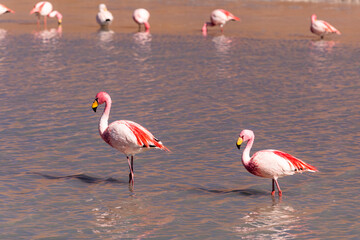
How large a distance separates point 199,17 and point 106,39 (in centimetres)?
847

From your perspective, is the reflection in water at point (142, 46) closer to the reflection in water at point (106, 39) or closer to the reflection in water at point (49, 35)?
the reflection in water at point (106, 39)

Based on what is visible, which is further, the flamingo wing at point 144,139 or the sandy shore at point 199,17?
the sandy shore at point 199,17

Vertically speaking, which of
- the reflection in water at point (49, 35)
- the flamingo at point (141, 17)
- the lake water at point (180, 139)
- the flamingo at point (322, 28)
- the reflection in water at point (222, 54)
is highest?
the flamingo at point (141, 17)

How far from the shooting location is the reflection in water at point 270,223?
7.89m

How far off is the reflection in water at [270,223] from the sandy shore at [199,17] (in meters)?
16.5

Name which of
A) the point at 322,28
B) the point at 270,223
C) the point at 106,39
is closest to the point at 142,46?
the point at 106,39

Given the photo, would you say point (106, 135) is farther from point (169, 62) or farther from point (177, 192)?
point (169, 62)

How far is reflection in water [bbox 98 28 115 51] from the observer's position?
23.0 metres

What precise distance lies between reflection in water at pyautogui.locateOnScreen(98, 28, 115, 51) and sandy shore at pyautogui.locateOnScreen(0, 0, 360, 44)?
0.57 meters

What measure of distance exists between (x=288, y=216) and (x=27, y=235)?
10.1 feet

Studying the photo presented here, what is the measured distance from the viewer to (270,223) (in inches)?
326

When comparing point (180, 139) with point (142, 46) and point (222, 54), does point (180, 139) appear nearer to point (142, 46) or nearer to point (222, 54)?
point (222, 54)

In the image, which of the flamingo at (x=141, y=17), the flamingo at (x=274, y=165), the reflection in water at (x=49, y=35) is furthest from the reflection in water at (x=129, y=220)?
the flamingo at (x=141, y=17)

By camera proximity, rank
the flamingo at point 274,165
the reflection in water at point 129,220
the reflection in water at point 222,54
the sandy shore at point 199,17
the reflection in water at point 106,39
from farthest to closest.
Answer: the sandy shore at point 199,17 → the reflection in water at point 106,39 → the reflection in water at point 222,54 → the flamingo at point 274,165 → the reflection in water at point 129,220
